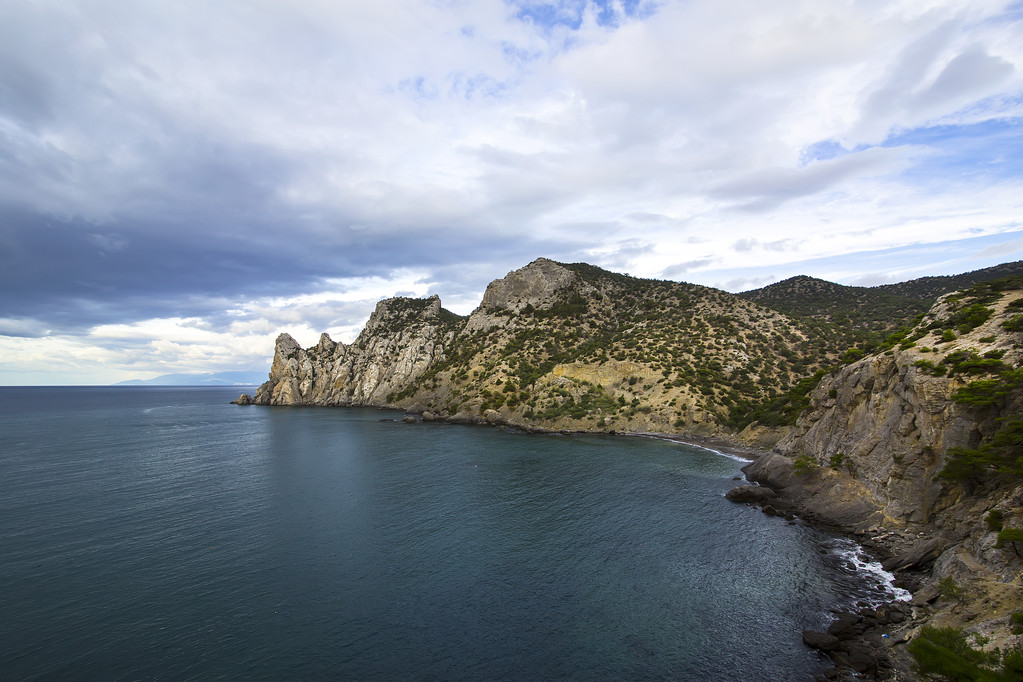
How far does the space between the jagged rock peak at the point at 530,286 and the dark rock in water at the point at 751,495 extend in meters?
94.3

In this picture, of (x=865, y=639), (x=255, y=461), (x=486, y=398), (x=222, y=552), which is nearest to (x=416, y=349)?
(x=486, y=398)

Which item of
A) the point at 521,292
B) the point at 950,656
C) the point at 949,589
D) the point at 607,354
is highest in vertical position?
the point at 521,292

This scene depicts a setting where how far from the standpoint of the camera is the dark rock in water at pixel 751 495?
3753 cm

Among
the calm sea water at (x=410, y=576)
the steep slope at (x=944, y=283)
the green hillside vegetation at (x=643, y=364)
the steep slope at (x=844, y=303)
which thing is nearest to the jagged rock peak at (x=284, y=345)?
the green hillside vegetation at (x=643, y=364)

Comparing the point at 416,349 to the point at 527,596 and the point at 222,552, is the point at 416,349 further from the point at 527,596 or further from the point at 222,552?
the point at 527,596

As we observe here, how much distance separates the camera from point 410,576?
25906mm

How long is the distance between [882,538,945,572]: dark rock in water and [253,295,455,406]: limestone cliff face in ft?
388

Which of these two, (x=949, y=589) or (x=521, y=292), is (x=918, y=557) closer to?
(x=949, y=589)

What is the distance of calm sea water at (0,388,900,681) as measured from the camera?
1862 cm

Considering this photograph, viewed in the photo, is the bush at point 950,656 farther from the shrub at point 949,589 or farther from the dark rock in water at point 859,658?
the shrub at point 949,589

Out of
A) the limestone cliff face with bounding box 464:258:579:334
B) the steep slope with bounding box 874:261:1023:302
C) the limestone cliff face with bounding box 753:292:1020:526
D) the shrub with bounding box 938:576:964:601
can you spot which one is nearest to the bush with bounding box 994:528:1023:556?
the shrub with bounding box 938:576:964:601

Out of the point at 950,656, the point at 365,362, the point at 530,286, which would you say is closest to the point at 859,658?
the point at 950,656

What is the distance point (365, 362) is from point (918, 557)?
14610 centimetres

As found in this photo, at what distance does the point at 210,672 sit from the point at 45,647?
8369 mm
